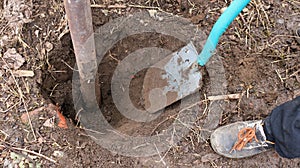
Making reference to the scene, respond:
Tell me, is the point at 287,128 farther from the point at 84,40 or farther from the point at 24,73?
the point at 24,73

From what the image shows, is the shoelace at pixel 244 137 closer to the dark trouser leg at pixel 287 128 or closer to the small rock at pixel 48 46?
the dark trouser leg at pixel 287 128

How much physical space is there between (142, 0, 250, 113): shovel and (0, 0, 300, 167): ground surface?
0.07 m

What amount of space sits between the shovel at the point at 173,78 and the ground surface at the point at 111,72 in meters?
0.07

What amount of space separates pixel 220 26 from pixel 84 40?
633 millimetres

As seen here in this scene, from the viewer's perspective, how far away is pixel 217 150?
1873 millimetres

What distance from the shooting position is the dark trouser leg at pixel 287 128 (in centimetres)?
158

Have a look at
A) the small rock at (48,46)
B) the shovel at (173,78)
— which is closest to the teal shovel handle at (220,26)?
the shovel at (173,78)

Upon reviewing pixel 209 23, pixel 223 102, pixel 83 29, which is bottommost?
pixel 223 102

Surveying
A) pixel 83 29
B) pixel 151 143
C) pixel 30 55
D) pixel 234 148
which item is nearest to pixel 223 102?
pixel 234 148

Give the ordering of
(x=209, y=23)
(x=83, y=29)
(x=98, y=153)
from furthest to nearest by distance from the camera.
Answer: (x=209, y=23), (x=98, y=153), (x=83, y=29)

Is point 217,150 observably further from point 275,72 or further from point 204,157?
point 275,72

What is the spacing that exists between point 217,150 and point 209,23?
74 centimetres

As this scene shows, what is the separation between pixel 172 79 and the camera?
6.89ft

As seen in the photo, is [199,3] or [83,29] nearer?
[83,29]
